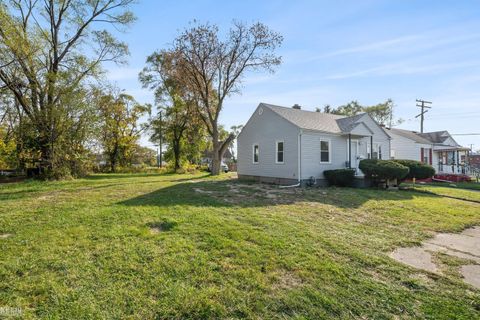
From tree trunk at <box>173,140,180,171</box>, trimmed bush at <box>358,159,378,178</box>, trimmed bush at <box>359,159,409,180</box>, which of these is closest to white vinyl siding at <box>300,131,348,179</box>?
trimmed bush at <box>358,159,378,178</box>

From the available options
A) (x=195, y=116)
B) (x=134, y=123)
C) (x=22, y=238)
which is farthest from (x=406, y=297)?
(x=134, y=123)

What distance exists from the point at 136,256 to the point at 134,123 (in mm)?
26568

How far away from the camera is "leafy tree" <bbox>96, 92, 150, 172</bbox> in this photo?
25.5 meters

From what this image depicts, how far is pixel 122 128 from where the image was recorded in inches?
1049

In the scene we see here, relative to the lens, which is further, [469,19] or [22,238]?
[469,19]

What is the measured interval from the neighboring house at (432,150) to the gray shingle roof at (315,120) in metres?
8.40

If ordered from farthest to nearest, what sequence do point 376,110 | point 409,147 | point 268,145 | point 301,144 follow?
point 376,110 < point 409,147 < point 268,145 < point 301,144

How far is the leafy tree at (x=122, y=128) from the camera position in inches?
1002

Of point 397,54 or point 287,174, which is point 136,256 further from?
point 397,54

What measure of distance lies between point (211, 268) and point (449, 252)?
14.1 feet

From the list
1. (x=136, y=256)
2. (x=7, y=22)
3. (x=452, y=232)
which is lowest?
(x=452, y=232)

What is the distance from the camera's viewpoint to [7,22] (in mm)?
11625

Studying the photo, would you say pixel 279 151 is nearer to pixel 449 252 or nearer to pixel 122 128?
pixel 449 252

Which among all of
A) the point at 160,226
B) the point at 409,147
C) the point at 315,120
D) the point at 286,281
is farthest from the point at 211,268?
the point at 409,147
